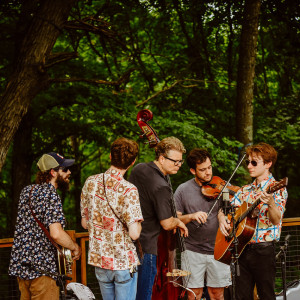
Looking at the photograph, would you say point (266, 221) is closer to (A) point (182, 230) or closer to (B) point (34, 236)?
(A) point (182, 230)

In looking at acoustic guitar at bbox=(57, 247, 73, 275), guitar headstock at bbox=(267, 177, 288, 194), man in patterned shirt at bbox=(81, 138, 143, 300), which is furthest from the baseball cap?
guitar headstock at bbox=(267, 177, 288, 194)

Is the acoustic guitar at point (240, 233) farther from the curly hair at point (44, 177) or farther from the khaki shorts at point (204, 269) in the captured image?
the curly hair at point (44, 177)

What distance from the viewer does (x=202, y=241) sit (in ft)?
13.5

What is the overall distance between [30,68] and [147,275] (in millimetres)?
3395

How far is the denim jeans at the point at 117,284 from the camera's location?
9.91 ft

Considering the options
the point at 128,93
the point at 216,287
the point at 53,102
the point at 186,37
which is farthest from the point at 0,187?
the point at 216,287

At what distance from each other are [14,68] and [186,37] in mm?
5361

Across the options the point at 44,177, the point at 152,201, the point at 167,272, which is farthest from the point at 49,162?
the point at 167,272

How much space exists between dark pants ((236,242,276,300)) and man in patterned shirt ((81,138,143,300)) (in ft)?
3.91

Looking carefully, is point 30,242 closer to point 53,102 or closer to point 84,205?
point 84,205

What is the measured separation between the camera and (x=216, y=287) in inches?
163

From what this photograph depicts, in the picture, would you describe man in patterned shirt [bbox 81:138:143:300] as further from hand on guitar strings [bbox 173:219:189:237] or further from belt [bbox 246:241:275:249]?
belt [bbox 246:241:275:249]

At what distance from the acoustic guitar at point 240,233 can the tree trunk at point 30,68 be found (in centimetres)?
302

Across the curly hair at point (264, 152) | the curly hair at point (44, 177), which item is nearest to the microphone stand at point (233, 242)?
the curly hair at point (264, 152)
